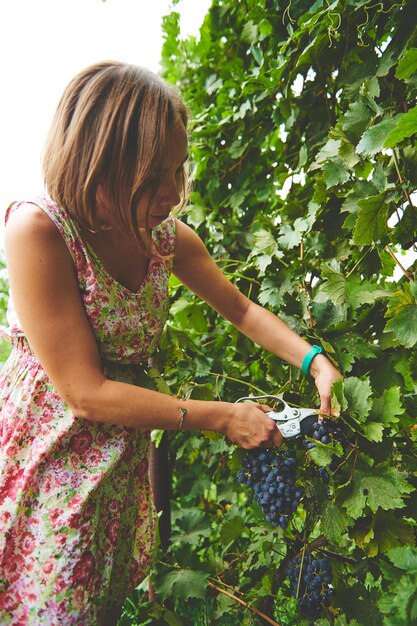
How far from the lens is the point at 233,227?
2.11 m

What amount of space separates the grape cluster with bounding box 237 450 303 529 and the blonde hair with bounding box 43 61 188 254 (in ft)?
1.92

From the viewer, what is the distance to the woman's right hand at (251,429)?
1195mm

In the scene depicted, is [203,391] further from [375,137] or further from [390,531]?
[375,137]

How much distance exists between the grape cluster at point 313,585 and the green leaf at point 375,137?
99 centimetres

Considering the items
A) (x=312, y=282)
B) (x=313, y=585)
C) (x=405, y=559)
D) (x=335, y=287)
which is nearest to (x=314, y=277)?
(x=312, y=282)

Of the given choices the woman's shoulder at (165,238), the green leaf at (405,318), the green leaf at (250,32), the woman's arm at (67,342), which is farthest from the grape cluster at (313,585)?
the green leaf at (250,32)

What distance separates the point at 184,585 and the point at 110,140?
4.27 feet

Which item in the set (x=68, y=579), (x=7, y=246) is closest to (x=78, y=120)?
(x=7, y=246)

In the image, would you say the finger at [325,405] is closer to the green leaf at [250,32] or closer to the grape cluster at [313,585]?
the grape cluster at [313,585]

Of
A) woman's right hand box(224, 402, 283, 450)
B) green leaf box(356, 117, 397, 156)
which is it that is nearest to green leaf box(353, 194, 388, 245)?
green leaf box(356, 117, 397, 156)

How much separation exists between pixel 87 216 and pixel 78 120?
0.67ft

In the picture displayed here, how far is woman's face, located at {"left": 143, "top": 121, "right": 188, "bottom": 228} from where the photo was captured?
3.90ft

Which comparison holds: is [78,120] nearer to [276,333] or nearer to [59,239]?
[59,239]

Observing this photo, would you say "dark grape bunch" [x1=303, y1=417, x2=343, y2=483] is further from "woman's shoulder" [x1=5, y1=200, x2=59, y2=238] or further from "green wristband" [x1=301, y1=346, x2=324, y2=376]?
"woman's shoulder" [x1=5, y1=200, x2=59, y2=238]
